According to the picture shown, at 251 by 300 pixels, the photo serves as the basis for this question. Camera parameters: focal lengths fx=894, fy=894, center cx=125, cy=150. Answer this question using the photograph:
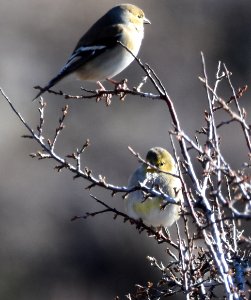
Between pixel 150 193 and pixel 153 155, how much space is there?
2096 millimetres

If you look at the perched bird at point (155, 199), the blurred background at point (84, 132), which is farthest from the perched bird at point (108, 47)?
the blurred background at point (84, 132)

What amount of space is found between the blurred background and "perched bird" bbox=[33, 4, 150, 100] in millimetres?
7183

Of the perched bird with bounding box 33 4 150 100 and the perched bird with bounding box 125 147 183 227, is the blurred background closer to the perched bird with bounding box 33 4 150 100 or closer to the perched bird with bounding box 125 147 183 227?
the perched bird with bounding box 33 4 150 100

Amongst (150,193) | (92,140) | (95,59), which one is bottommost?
(150,193)

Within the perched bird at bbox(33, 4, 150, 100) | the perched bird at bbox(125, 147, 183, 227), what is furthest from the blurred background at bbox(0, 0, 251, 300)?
the perched bird at bbox(125, 147, 183, 227)

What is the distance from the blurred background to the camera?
50.9 ft

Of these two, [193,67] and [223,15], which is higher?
[223,15]

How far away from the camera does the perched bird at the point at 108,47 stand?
7.17m

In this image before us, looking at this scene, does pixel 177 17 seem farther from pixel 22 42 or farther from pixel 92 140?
pixel 92 140

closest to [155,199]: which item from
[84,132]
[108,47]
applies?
[108,47]

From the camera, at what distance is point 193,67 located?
20656 millimetres

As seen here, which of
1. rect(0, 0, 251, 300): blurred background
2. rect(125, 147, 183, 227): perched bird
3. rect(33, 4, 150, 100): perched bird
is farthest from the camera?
rect(0, 0, 251, 300): blurred background

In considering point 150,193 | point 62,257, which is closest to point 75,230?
point 62,257

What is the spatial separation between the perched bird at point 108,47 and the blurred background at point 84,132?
7.18m
